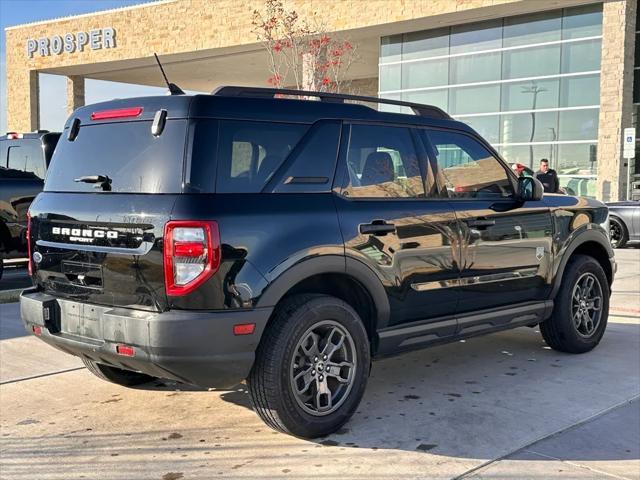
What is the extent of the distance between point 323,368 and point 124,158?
1.67 metres

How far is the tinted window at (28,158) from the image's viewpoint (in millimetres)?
9695

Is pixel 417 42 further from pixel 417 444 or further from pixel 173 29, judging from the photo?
pixel 417 444

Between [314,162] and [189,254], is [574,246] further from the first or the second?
[189,254]

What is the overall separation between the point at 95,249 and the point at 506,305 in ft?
9.97

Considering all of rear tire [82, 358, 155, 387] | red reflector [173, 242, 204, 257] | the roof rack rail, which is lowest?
rear tire [82, 358, 155, 387]

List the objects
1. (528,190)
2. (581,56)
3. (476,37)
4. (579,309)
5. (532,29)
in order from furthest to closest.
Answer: (476,37), (532,29), (581,56), (579,309), (528,190)

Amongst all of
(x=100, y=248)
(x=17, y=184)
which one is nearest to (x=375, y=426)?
(x=100, y=248)

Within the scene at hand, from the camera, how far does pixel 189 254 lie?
364 cm

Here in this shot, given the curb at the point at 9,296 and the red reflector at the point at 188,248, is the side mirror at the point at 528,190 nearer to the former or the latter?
the red reflector at the point at 188,248

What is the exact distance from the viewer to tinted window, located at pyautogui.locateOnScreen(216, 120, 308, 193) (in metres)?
3.86

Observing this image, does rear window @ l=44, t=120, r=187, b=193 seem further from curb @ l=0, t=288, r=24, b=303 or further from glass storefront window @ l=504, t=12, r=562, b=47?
glass storefront window @ l=504, t=12, r=562, b=47

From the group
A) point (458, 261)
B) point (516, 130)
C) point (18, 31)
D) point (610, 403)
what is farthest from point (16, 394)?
point (18, 31)

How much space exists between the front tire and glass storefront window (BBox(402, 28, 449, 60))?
20.9m

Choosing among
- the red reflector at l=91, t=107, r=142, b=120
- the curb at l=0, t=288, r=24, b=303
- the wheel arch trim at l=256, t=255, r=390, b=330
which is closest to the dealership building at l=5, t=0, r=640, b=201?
the curb at l=0, t=288, r=24, b=303
